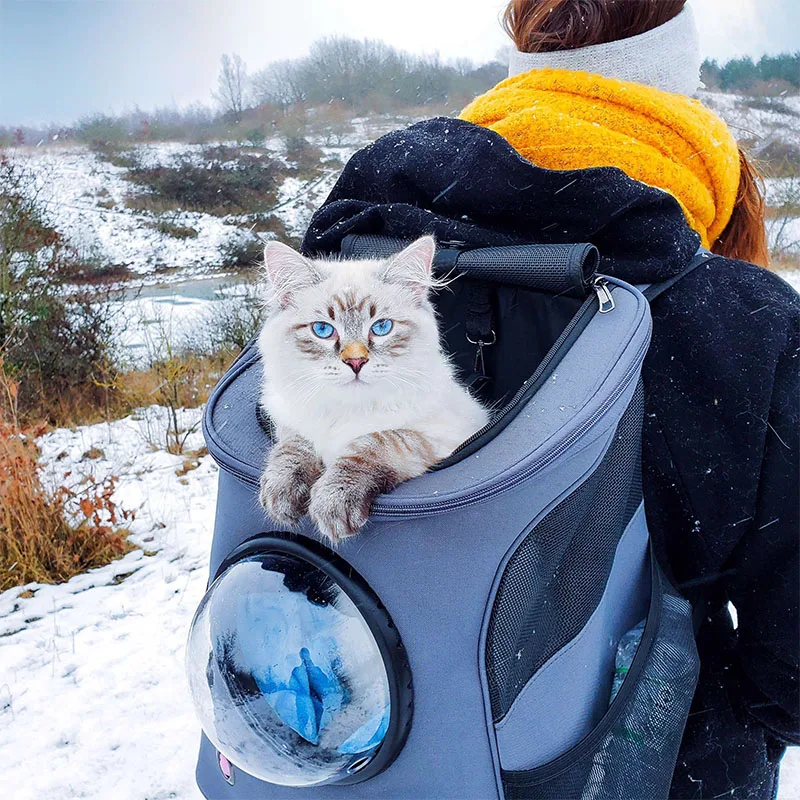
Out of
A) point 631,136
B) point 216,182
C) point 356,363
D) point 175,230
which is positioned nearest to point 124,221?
point 175,230

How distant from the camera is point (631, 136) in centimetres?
126

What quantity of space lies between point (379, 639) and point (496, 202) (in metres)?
0.86

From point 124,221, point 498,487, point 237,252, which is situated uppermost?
point 498,487

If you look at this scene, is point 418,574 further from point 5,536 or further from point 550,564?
point 5,536

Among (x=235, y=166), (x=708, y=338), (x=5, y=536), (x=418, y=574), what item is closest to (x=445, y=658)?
(x=418, y=574)

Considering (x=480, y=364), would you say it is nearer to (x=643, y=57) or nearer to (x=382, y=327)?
(x=382, y=327)

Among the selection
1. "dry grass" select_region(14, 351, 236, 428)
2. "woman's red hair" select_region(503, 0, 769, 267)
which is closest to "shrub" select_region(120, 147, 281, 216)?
"dry grass" select_region(14, 351, 236, 428)

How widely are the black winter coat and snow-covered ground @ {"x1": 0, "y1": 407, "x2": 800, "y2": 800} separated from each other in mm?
982

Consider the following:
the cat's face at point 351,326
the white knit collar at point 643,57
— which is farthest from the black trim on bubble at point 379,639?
the white knit collar at point 643,57

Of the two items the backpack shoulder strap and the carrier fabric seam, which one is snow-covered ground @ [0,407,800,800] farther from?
the backpack shoulder strap

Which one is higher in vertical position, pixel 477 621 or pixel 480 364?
pixel 480 364

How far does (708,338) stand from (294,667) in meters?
0.93

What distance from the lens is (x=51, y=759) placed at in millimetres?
2156

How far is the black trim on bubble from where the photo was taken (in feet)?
2.96
